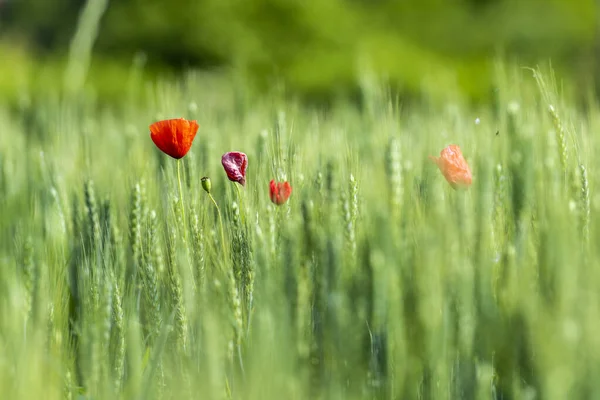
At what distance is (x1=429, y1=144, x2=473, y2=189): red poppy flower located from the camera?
74cm

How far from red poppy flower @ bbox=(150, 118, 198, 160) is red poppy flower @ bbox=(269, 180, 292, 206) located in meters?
0.14

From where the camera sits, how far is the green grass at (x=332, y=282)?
562 mm

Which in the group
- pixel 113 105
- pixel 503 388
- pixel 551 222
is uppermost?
pixel 113 105

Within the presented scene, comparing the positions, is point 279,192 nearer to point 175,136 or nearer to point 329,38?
point 175,136

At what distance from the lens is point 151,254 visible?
81 cm

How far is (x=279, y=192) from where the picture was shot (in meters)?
0.77

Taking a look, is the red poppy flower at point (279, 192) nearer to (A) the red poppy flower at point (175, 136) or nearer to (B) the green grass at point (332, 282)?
(B) the green grass at point (332, 282)

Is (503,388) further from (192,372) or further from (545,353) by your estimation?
(192,372)

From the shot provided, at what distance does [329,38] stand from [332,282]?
4.61m

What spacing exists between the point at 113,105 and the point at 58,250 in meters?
3.91

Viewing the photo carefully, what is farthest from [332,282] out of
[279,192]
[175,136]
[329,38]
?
[329,38]

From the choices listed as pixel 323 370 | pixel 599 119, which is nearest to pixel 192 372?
pixel 323 370

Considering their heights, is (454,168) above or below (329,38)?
below

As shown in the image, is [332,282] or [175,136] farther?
[175,136]
